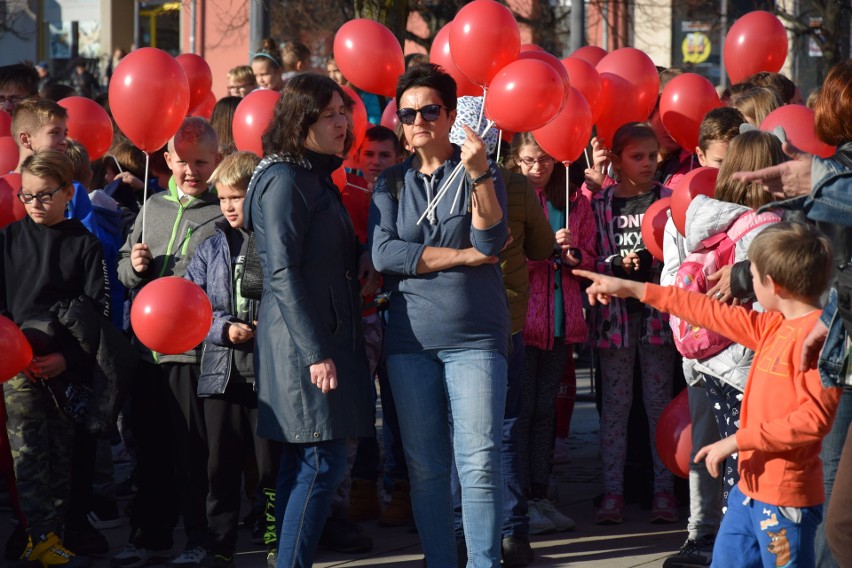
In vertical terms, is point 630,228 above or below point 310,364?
above

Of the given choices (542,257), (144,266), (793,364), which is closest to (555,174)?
(542,257)

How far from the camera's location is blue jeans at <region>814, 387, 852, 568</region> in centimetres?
403

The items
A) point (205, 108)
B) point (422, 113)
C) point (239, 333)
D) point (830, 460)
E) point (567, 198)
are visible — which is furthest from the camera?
point (205, 108)

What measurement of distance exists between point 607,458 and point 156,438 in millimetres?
2306

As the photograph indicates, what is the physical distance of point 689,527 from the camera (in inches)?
218

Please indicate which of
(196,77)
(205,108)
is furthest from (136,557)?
(205,108)

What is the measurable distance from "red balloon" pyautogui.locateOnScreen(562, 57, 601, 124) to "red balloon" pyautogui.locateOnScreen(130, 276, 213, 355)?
2653mm

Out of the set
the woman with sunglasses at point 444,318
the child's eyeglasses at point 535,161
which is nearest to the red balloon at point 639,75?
the child's eyeglasses at point 535,161

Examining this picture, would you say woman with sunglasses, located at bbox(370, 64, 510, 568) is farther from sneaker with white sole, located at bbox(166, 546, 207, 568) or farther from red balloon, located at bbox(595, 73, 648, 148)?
red balloon, located at bbox(595, 73, 648, 148)

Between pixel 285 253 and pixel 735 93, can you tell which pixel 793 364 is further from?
pixel 735 93

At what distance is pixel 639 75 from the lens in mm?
7242

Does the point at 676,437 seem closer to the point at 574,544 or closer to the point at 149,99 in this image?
the point at 574,544

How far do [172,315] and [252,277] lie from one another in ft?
1.35

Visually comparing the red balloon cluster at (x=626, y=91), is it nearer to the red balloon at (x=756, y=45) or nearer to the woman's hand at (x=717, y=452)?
the red balloon at (x=756, y=45)
